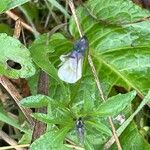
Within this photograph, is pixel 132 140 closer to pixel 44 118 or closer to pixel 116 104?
pixel 116 104

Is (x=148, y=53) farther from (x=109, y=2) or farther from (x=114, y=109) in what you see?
(x=114, y=109)

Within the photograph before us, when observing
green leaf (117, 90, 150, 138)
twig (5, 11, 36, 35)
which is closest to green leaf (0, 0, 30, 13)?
twig (5, 11, 36, 35)

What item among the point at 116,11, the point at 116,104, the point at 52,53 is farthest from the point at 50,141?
the point at 116,11

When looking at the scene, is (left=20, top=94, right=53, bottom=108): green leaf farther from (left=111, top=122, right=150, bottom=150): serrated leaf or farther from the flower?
(left=111, top=122, right=150, bottom=150): serrated leaf

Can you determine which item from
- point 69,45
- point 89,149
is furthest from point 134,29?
point 89,149

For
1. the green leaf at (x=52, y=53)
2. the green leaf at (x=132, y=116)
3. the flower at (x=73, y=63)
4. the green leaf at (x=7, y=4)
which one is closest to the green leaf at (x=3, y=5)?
the green leaf at (x=7, y=4)

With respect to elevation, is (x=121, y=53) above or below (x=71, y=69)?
below
